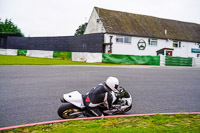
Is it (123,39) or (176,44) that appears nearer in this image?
(123,39)

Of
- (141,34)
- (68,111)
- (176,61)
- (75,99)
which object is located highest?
(141,34)

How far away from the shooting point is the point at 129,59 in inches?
1097

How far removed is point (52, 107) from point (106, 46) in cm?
2570

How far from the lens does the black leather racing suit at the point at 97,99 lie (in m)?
5.29

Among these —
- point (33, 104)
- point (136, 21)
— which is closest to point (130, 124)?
point (33, 104)

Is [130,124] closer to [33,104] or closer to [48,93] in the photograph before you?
[33,104]

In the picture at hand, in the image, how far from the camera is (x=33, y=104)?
6.86m

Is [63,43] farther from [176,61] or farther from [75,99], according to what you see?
[75,99]

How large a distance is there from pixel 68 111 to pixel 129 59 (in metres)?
23.1

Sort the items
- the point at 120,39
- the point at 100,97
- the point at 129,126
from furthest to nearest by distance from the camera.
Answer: the point at 120,39
the point at 100,97
the point at 129,126

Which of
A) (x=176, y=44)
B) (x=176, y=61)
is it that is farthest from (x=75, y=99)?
(x=176, y=44)

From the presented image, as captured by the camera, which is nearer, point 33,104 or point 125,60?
point 33,104

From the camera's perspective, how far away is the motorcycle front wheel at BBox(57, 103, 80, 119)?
5.29 metres

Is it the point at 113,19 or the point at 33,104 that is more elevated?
the point at 113,19
